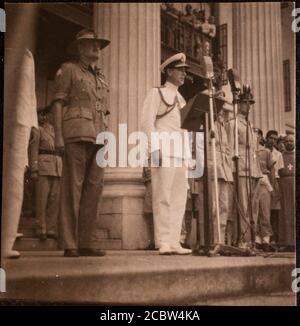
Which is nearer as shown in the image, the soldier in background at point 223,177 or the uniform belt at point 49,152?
the uniform belt at point 49,152

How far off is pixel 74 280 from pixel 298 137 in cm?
160

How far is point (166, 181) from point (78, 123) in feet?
2.03

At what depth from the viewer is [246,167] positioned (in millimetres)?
3779

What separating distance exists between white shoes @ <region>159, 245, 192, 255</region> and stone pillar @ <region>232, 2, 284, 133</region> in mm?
924

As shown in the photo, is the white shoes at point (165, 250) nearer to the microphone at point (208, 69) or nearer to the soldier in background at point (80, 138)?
the soldier in background at point (80, 138)

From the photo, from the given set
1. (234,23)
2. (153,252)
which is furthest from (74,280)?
(234,23)

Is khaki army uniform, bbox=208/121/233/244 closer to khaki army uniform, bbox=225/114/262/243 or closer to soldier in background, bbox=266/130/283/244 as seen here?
khaki army uniform, bbox=225/114/262/243

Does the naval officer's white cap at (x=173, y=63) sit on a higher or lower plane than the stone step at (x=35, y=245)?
higher

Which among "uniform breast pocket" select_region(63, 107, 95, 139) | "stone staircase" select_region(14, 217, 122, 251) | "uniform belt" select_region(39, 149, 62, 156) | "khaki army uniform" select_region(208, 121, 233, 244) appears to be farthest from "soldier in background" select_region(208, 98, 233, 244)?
"uniform belt" select_region(39, 149, 62, 156)

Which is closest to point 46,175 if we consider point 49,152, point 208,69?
point 49,152

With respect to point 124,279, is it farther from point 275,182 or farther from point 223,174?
point 275,182

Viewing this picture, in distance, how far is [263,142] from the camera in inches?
151

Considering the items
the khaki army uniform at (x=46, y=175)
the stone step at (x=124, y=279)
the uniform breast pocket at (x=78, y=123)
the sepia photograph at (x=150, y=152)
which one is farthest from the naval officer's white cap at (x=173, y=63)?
the stone step at (x=124, y=279)

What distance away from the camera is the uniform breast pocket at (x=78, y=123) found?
349cm
